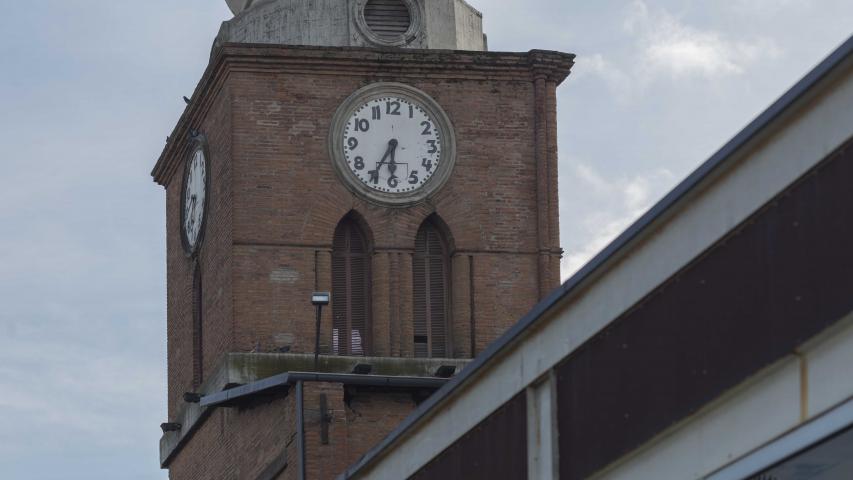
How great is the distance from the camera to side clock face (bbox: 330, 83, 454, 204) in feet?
134

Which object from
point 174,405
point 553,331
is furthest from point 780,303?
point 174,405

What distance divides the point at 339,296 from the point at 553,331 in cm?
1824

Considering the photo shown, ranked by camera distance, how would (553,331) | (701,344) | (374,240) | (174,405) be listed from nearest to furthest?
(701,344) < (553,331) < (374,240) < (174,405)

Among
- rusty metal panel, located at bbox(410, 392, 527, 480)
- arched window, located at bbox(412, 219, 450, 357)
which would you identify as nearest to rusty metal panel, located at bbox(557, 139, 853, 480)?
rusty metal panel, located at bbox(410, 392, 527, 480)

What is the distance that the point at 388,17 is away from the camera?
42500 mm

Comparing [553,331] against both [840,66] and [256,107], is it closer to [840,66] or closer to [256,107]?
[840,66]

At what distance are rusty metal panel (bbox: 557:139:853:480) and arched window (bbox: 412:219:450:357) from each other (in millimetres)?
18269

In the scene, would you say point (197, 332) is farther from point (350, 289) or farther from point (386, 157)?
point (386, 157)

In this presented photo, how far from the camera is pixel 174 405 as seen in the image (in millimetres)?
44719

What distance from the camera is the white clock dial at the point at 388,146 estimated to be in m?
40.9

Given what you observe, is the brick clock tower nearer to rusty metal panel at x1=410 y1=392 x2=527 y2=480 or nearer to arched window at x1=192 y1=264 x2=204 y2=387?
arched window at x1=192 y1=264 x2=204 y2=387

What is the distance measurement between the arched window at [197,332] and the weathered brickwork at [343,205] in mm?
515

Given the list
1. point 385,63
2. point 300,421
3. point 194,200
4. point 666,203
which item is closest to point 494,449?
point 666,203

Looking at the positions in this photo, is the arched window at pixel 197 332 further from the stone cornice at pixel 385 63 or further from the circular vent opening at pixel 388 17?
the circular vent opening at pixel 388 17
